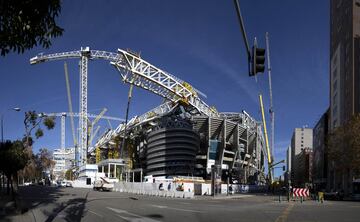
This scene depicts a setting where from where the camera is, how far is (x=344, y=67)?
342 feet

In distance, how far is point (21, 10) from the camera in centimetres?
772

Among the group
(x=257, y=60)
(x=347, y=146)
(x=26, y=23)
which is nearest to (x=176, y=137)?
(x=347, y=146)

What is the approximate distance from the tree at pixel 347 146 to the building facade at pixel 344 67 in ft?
79.3

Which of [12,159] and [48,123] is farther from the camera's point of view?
[48,123]

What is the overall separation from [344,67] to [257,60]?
9518 centimetres

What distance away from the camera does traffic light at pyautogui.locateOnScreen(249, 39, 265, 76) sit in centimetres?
1606

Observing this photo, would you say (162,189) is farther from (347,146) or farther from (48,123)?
(347,146)

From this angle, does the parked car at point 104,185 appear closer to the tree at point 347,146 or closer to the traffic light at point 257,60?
the tree at point 347,146

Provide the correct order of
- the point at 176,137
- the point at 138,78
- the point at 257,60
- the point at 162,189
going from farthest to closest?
the point at 176,137 < the point at 138,78 < the point at 162,189 < the point at 257,60

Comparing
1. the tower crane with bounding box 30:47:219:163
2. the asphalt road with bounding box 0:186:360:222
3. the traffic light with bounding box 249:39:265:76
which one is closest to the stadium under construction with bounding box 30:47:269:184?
the tower crane with bounding box 30:47:219:163

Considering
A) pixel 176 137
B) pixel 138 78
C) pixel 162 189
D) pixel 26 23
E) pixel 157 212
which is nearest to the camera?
pixel 26 23

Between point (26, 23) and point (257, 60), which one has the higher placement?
point (257, 60)

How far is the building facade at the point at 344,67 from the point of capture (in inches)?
3735

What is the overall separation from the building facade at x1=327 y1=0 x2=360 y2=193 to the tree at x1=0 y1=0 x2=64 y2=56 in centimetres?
8579
